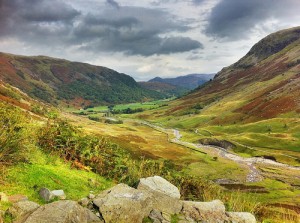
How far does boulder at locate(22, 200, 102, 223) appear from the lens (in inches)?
621

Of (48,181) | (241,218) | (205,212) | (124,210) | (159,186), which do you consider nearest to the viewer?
(124,210)

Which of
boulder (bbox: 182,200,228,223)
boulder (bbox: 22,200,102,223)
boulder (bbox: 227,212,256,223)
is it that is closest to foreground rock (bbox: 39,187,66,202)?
boulder (bbox: 22,200,102,223)

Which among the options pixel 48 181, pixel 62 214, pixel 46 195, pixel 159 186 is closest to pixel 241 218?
pixel 159 186

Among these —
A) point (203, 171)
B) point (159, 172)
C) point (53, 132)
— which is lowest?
point (203, 171)

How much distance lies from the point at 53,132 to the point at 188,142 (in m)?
136

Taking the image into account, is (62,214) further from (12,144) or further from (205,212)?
(12,144)

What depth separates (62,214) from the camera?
1605 centimetres

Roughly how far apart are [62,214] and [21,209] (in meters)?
2.64

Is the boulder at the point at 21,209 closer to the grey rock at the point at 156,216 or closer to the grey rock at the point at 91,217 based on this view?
the grey rock at the point at 91,217

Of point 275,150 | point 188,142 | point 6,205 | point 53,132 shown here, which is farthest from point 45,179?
point 188,142

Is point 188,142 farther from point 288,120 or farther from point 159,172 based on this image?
point 159,172

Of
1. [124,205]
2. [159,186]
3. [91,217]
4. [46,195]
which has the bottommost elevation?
[46,195]

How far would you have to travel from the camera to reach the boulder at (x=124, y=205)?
17.5 metres

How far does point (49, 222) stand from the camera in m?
15.6
